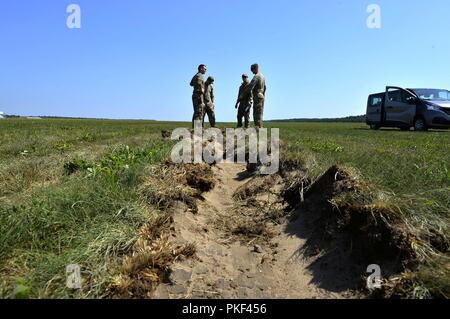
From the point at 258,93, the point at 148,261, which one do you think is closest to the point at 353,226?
the point at 148,261

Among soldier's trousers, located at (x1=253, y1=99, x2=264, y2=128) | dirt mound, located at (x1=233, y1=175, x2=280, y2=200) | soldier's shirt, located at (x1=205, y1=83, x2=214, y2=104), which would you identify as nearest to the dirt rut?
dirt mound, located at (x1=233, y1=175, x2=280, y2=200)

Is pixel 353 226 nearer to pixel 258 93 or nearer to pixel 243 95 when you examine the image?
pixel 258 93

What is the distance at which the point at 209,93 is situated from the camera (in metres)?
16.1

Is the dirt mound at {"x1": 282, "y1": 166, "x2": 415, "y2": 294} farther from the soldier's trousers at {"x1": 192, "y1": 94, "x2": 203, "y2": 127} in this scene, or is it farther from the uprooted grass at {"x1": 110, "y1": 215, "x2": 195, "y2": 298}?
the soldier's trousers at {"x1": 192, "y1": 94, "x2": 203, "y2": 127}

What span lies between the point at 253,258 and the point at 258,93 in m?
10.4

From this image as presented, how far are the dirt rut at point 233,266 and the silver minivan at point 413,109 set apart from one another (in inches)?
639

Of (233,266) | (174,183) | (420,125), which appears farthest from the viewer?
(420,125)

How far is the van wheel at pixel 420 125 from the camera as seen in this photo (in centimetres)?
1977

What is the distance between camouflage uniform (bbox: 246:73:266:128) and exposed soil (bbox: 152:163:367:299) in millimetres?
8296

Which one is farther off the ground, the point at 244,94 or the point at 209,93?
the point at 209,93

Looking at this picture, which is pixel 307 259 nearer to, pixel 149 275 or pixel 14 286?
pixel 149 275

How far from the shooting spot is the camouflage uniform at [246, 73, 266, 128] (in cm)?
1436
